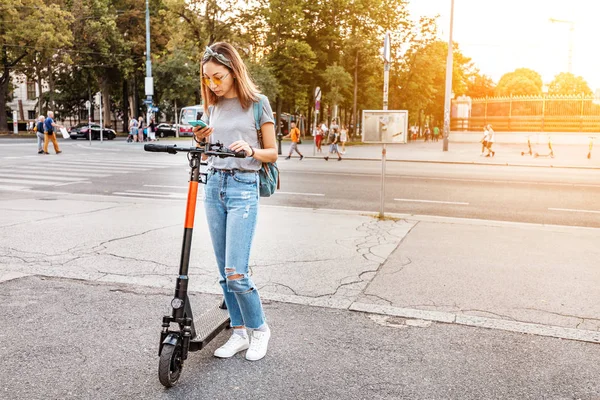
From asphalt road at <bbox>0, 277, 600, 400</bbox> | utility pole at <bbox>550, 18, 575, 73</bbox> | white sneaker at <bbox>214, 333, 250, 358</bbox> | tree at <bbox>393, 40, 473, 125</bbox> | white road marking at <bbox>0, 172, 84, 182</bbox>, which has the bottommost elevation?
asphalt road at <bbox>0, 277, 600, 400</bbox>

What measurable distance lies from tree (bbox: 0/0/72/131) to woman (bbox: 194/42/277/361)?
139 feet

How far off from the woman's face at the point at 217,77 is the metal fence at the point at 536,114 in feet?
123

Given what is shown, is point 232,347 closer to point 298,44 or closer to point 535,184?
point 535,184

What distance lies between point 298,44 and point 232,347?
119 ft

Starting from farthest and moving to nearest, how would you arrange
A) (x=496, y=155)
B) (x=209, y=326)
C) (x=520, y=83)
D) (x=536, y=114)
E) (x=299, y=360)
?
(x=520, y=83) < (x=536, y=114) < (x=496, y=155) < (x=209, y=326) < (x=299, y=360)

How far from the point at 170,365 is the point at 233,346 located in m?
0.59

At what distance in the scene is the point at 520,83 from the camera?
89062 mm

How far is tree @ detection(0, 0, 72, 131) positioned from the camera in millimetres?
40188

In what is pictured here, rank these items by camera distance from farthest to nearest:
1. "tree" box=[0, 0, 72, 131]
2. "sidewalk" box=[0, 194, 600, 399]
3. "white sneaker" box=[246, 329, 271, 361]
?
"tree" box=[0, 0, 72, 131] → "white sneaker" box=[246, 329, 271, 361] → "sidewalk" box=[0, 194, 600, 399]

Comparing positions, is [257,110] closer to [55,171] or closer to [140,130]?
[55,171]

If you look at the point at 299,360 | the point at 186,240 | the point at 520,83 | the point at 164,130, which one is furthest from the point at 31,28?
the point at 520,83

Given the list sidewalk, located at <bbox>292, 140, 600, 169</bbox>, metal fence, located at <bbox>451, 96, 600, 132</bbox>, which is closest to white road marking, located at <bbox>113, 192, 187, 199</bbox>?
sidewalk, located at <bbox>292, 140, 600, 169</bbox>

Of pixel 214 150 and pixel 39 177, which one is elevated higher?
pixel 214 150

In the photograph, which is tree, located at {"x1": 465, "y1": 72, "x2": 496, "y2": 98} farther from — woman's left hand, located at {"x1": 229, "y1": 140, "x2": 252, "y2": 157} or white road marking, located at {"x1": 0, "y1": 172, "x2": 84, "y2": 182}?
woman's left hand, located at {"x1": 229, "y1": 140, "x2": 252, "y2": 157}
